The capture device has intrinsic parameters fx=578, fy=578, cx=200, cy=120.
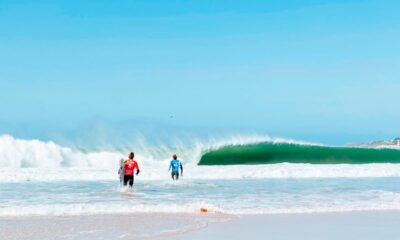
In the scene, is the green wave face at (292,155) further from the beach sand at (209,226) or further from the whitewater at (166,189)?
the beach sand at (209,226)

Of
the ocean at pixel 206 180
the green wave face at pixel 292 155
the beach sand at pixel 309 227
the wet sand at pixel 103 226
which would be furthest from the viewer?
the green wave face at pixel 292 155

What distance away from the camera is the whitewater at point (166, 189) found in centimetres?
1059

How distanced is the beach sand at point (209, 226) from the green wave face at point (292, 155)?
22080mm

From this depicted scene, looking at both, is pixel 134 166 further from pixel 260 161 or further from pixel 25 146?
pixel 260 161

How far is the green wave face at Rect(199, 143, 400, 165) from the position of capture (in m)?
32.4

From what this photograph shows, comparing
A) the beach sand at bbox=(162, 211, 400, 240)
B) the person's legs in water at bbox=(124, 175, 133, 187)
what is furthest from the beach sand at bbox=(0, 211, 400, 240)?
the person's legs in water at bbox=(124, 175, 133, 187)

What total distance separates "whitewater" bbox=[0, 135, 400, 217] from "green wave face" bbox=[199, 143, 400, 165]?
5067mm

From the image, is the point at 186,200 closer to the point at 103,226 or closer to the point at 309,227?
the point at 103,226

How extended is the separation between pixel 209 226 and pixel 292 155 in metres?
25.6

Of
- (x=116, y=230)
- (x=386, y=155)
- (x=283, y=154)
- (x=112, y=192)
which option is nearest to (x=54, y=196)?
(x=112, y=192)

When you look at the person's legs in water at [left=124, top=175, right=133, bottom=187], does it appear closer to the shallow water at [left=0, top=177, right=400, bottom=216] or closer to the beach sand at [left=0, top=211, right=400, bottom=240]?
the shallow water at [left=0, top=177, right=400, bottom=216]

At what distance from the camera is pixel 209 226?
8.48 meters

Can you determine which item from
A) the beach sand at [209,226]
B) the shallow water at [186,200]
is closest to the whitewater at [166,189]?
the shallow water at [186,200]

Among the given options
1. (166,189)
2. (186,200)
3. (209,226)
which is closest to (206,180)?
(166,189)
